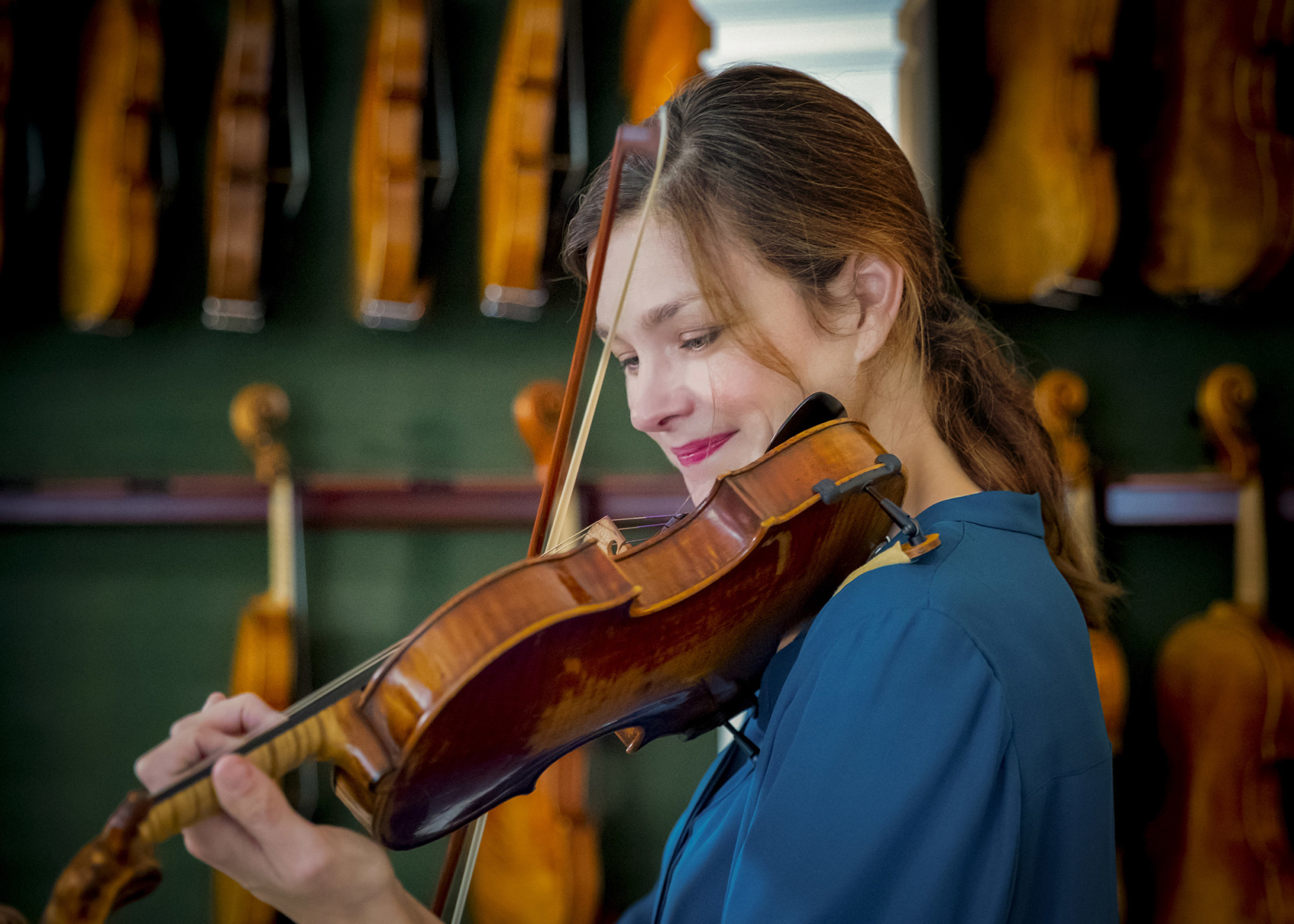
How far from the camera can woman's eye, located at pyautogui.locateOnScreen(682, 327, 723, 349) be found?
2.72ft

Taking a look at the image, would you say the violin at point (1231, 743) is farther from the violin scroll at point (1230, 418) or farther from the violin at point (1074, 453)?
the violin at point (1074, 453)

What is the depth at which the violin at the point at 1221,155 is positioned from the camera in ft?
6.01

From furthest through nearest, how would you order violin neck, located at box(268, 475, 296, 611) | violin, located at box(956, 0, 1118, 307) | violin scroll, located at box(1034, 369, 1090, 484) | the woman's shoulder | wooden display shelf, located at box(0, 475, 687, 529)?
wooden display shelf, located at box(0, 475, 687, 529) < violin neck, located at box(268, 475, 296, 611) < violin scroll, located at box(1034, 369, 1090, 484) < violin, located at box(956, 0, 1118, 307) < the woman's shoulder

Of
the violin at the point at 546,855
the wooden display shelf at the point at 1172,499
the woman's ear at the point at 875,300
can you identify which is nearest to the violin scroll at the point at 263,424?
the violin at the point at 546,855

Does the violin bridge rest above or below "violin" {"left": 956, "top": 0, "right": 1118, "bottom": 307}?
below

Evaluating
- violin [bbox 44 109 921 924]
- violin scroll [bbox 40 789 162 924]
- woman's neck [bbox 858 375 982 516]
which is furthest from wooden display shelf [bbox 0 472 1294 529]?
violin scroll [bbox 40 789 162 924]

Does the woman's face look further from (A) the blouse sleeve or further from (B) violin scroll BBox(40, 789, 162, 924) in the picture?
(B) violin scroll BBox(40, 789, 162, 924)

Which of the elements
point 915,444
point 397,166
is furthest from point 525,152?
point 915,444

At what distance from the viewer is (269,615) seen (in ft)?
6.55

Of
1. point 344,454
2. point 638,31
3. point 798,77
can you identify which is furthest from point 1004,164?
point 344,454

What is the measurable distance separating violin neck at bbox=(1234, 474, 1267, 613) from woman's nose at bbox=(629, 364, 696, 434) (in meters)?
1.60

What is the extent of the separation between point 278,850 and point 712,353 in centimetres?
51

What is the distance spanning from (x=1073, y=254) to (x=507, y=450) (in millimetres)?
1324

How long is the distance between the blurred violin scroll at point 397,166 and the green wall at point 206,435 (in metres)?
0.19
